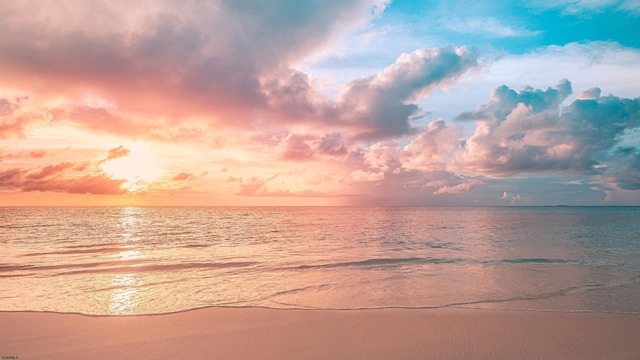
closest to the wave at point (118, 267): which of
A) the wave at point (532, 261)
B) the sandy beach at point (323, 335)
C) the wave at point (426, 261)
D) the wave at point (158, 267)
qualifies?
the wave at point (158, 267)

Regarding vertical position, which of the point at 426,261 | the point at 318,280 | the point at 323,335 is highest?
the point at 323,335

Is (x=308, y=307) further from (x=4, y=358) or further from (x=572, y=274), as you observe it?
(x=572, y=274)

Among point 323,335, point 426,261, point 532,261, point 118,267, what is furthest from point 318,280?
point 532,261

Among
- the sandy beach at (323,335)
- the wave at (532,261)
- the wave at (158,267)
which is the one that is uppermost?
the sandy beach at (323,335)

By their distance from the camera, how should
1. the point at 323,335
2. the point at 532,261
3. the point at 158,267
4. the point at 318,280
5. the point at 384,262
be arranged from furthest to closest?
1. the point at 532,261
2. the point at 384,262
3. the point at 158,267
4. the point at 318,280
5. the point at 323,335

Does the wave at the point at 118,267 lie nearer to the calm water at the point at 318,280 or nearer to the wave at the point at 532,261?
the calm water at the point at 318,280

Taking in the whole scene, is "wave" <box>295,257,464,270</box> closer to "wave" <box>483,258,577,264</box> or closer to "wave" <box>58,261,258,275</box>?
"wave" <box>483,258,577,264</box>

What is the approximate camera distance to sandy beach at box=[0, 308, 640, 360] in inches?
318

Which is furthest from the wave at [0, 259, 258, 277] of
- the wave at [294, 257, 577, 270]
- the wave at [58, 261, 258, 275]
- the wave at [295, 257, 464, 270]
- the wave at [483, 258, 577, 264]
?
the wave at [483, 258, 577, 264]

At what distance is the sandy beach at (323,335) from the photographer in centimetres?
808

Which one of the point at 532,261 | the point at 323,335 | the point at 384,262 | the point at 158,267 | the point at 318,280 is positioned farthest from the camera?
the point at 532,261

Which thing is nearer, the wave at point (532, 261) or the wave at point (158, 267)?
the wave at point (158, 267)

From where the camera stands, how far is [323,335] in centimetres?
912

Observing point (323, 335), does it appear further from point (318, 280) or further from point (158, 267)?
point (158, 267)
